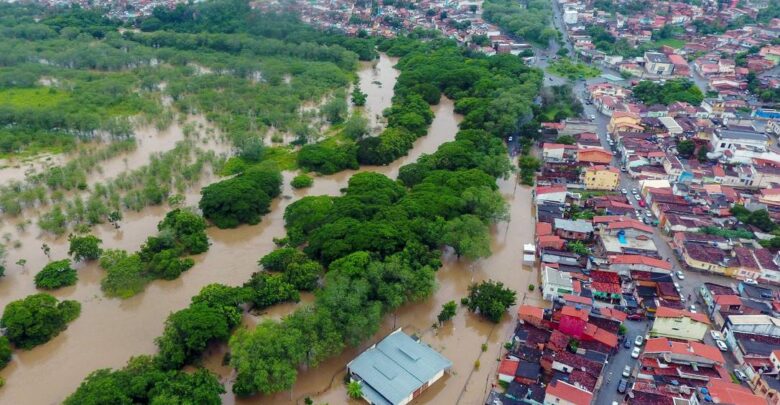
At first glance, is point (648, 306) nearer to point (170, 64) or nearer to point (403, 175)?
point (403, 175)

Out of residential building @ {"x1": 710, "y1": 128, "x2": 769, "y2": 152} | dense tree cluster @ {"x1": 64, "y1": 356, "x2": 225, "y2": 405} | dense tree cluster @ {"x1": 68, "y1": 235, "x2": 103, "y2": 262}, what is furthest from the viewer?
residential building @ {"x1": 710, "y1": 128, "x2": 769, "y2": 152}

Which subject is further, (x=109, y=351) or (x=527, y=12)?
(x=527, y=12)

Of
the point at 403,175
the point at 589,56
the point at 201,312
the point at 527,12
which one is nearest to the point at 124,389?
the point at 201,312

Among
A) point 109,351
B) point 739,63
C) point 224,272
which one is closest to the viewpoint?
point 109,351

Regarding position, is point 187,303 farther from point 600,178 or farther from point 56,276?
point 600,178

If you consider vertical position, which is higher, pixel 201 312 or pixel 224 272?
pixel 201 312

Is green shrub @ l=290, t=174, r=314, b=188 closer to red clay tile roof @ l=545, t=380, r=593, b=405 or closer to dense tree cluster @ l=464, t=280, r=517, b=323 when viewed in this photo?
dense tree cluster @ l=464, t=280, r=517, b=323

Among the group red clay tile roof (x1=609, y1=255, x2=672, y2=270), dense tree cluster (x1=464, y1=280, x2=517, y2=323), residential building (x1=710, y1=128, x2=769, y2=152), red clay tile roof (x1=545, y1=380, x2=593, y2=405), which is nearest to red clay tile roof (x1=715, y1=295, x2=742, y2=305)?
red clay tile roof (x1=609, y1=255, x2=672, y2=270)

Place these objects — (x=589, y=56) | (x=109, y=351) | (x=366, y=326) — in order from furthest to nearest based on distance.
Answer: (x=589, y=56), (x=109, y=351), (x=366, y=326)
